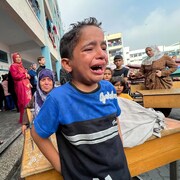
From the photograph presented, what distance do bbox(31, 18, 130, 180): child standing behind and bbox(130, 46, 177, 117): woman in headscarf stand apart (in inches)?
131

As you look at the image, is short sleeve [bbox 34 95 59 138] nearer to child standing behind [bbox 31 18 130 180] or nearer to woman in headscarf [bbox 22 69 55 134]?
child standing behind [bbox 31 18 130 180]

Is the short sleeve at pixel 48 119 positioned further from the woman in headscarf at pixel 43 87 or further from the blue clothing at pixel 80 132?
the woman in headscarf at pixel 43 87

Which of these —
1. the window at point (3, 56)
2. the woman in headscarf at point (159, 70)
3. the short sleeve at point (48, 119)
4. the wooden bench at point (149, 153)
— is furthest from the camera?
the window at point (3, 56)

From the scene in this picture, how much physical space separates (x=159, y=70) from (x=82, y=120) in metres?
3.54

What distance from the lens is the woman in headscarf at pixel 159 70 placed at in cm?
407

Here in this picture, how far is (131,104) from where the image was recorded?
1.63m

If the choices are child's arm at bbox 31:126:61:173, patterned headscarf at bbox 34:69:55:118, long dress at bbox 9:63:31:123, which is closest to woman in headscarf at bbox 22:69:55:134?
patterned headscarf at bbox 34:69:55:118

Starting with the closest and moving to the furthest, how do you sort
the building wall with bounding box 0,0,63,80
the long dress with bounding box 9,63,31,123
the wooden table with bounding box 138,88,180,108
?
the wooden table with bounding box 138,88,180,108, the long dress with bounding box 9,63,31,123, the building wall with bounding box 0,0,63,80

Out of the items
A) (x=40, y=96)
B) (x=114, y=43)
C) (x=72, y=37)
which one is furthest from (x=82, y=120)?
(x=114, y=43)

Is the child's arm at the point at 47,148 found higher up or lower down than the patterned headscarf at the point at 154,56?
lower down

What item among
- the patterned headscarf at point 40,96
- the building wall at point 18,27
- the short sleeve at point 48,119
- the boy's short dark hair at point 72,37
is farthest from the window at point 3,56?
the short sleeve at point 48,119

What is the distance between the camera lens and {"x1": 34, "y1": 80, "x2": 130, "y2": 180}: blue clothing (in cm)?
91

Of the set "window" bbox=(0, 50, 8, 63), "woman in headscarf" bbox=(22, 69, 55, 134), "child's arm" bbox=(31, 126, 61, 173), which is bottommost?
"child's arm" bbox=(31, 126, 61, 173)

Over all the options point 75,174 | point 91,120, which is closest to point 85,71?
point 91,120
